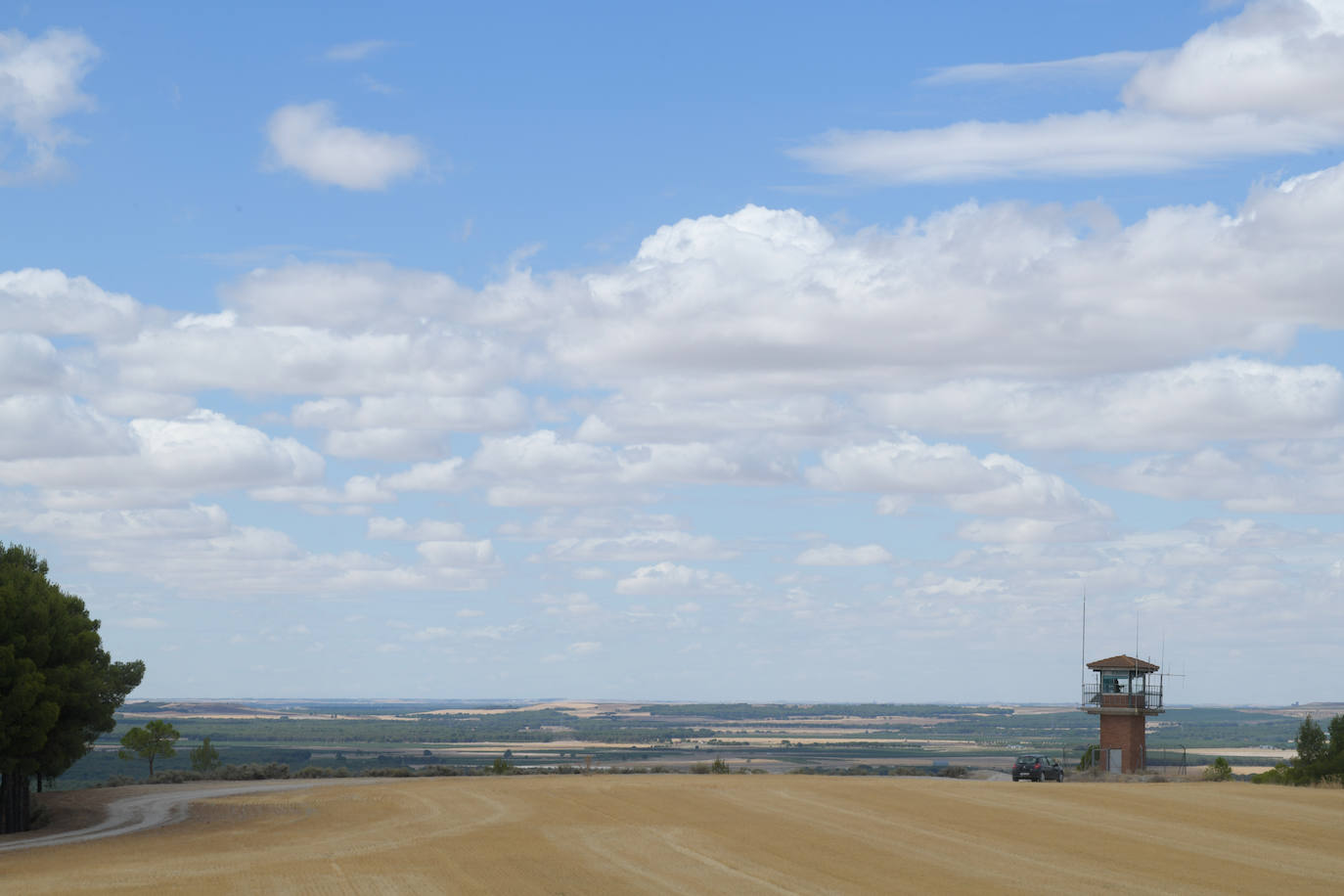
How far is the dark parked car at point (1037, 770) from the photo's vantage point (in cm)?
6712

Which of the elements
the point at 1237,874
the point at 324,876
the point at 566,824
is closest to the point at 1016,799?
the point at 566,824

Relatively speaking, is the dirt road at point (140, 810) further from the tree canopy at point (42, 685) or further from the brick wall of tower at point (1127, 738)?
the brick wall of tower at point (1127, 738)

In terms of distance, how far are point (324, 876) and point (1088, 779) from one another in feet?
161

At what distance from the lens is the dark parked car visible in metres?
67.1

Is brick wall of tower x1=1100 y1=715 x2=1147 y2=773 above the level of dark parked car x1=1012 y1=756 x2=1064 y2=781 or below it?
above

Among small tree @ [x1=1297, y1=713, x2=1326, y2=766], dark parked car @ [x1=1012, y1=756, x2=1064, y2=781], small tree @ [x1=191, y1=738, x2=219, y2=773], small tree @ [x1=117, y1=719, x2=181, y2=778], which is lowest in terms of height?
small tree @ [x1=191, y1=738, x2=219, y2=773]

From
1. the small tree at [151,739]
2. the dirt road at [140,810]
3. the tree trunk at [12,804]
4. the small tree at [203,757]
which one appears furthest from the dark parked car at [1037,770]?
the small tree at [203,757]

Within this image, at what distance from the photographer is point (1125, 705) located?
71.0 m

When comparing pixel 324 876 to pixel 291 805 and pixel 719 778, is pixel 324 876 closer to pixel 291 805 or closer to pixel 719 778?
pixel 291 805

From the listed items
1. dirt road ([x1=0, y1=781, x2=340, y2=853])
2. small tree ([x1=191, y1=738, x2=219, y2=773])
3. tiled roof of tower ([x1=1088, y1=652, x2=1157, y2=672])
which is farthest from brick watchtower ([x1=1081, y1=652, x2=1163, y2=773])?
small tree ([x1=191, y1=738, x2=219, y2=773])

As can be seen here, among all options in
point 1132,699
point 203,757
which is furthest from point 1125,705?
point 203,757

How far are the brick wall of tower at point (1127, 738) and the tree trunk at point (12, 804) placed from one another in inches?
1950

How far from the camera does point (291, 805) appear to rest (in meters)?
51.2

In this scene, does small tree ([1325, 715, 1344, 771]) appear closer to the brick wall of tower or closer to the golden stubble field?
the brick wall of tower
